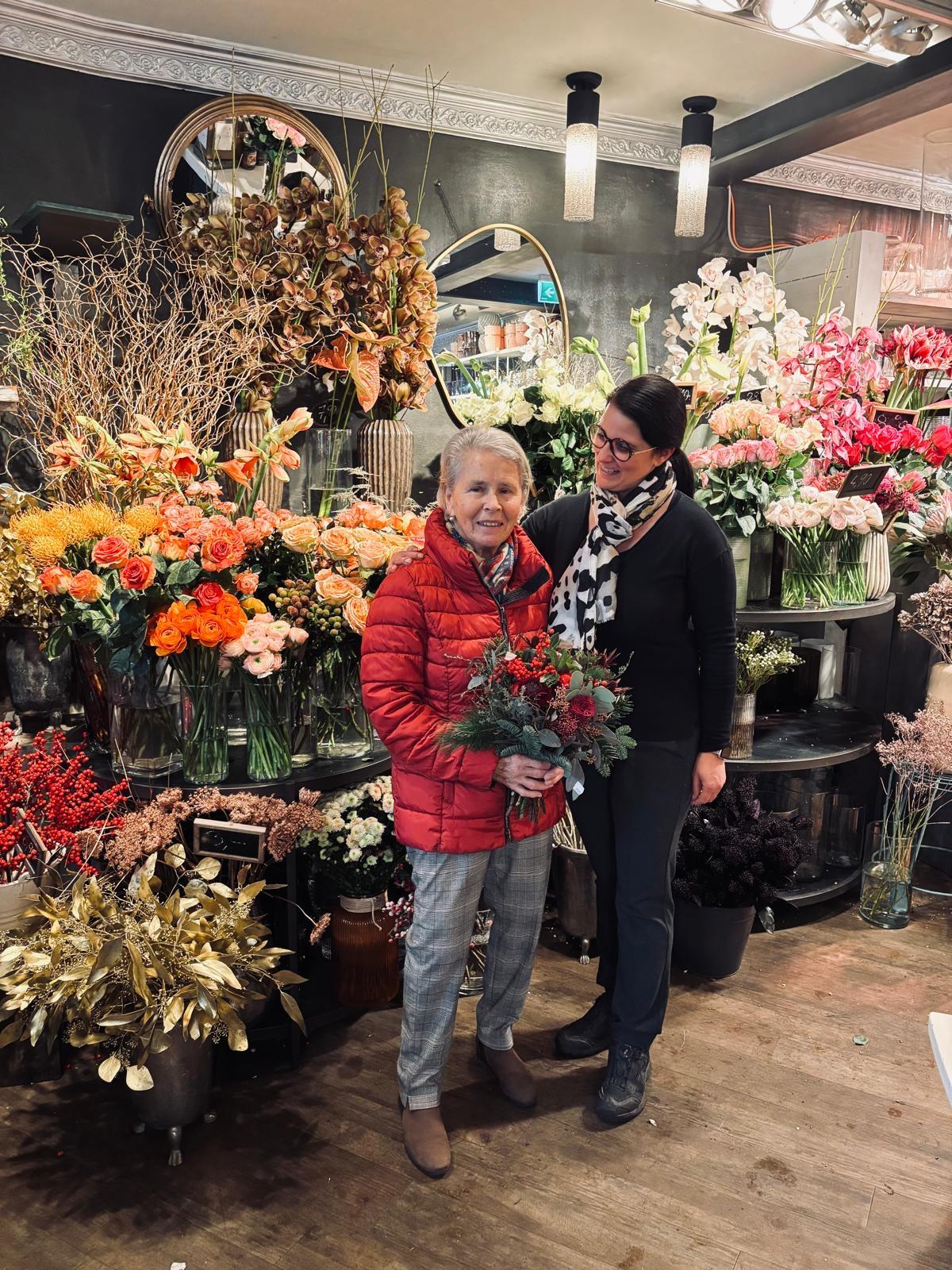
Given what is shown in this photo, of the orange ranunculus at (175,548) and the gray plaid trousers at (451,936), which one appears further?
the orange ranunculus at (175,548)

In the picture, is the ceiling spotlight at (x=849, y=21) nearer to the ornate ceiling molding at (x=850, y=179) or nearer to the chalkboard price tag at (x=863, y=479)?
the chalkboard price tag at (x=863, y=479)

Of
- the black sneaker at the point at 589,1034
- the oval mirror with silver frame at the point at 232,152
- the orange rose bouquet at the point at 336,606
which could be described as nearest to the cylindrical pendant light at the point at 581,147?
the oval mirror with silver frame at the point at 232,152

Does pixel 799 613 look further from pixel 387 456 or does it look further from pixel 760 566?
pixel 387 456

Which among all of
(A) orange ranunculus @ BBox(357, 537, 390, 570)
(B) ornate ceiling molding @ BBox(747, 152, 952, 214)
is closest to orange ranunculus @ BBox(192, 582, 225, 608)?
(A) orange ranunculus @ BBox(357, 537, 390, 570)

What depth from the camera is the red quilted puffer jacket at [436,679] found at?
1884 mm

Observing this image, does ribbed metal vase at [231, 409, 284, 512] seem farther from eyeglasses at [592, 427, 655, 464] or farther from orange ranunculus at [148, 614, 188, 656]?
eyeglasses at [592, 427, 655, 464]

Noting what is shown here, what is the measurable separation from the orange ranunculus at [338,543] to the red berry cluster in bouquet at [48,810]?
2.27 ft

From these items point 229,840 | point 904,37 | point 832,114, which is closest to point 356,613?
point 229,840

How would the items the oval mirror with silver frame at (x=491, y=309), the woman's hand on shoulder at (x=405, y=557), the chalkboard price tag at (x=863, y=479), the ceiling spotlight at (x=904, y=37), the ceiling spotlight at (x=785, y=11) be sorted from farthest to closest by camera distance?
the oval mirror with silver frame at (x=491, y=309)
the chalkboard price tag at (x=863, y=479)
the ceiling spotlight at (x=904, y=37)
the ceiling spotlight at (x=785, y=11)
the woman's hand on shoulder at (x=405, y=557)

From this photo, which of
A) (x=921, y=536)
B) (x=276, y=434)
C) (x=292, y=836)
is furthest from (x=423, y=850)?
(x=921, y=536)

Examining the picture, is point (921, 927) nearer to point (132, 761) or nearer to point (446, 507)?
point (446, 507)

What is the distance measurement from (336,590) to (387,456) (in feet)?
4.41

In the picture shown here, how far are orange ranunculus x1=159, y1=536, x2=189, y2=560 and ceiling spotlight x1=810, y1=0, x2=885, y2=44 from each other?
2.12 metres

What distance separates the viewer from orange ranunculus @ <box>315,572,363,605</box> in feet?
7.28
